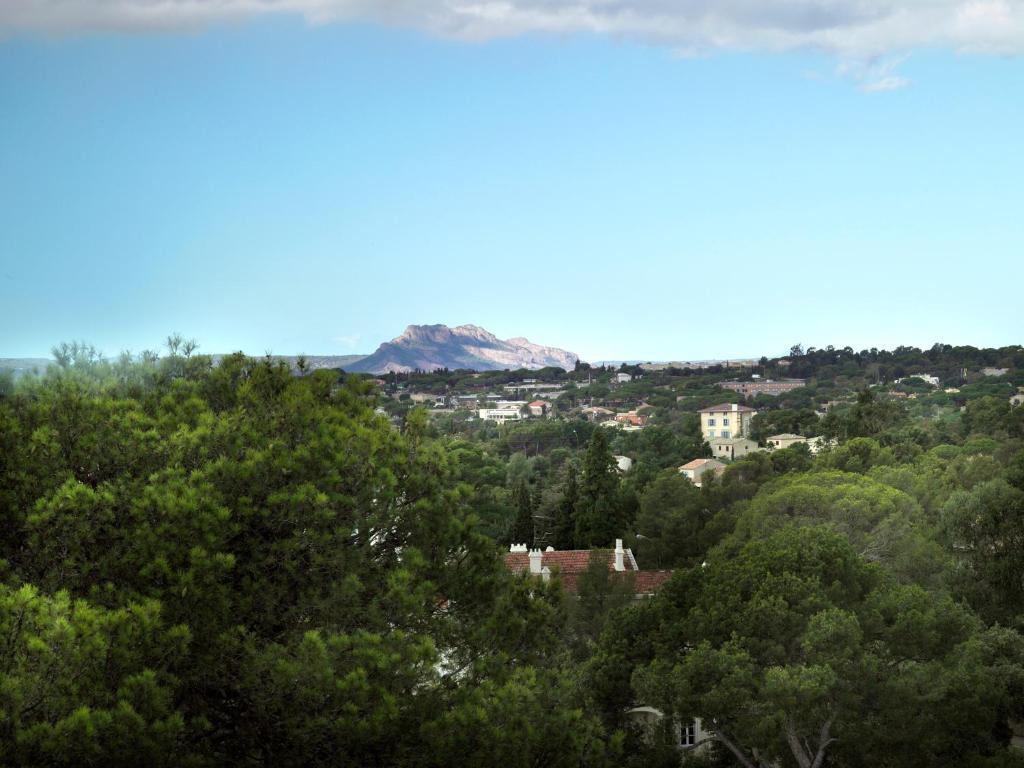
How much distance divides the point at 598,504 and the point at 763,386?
344 feet

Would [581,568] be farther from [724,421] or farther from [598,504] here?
[724,421]

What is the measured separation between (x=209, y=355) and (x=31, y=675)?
406cm

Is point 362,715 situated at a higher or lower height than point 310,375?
lower

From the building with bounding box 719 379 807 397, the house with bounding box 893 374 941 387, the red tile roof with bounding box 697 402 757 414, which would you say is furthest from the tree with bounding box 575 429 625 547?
the building with bounding box 719 379 807 397

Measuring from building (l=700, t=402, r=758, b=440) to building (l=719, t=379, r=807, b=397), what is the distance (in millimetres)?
28328

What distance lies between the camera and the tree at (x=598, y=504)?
1522 inches

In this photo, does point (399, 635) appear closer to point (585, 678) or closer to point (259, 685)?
point (259, 685)

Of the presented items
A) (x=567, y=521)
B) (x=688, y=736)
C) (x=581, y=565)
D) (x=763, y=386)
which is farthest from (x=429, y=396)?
(x=688, y=736)

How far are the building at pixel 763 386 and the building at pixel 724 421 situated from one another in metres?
28.3

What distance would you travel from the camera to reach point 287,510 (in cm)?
905

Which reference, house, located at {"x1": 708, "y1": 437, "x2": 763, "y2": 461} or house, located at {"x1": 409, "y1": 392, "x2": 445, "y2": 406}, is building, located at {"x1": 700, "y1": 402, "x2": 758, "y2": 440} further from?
house, located at {"x1": 409, "y1": 392, "x2": 445, "y2": 406}

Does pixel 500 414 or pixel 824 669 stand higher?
pixel 824 669

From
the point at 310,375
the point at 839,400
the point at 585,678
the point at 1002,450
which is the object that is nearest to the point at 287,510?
the point at 310,375

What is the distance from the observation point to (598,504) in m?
39.1
